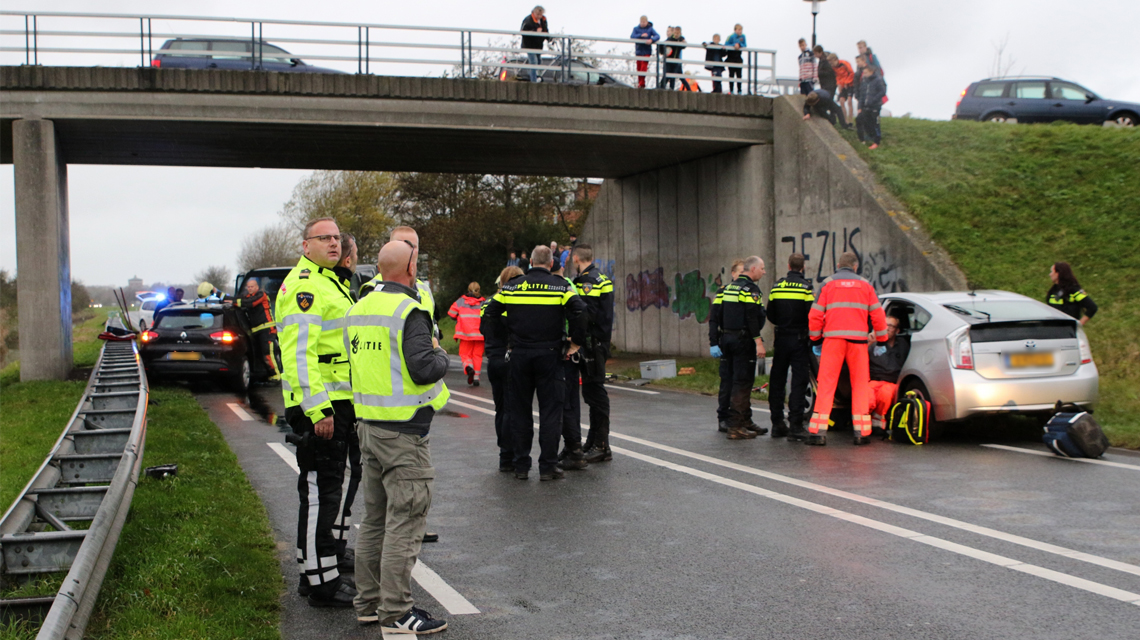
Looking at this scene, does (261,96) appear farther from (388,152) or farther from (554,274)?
(554,274)

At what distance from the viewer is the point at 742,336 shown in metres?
10.7

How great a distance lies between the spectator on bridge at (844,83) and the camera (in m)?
21.6

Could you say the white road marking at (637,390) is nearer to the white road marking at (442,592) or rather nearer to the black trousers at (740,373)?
the black trousers at (740,373)

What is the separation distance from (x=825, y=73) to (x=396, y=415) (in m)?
18.6

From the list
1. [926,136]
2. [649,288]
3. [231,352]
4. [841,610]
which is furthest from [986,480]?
[649,288]

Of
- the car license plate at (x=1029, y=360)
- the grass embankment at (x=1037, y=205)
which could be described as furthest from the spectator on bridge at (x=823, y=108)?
the car license plate at (x=1029, y=360)

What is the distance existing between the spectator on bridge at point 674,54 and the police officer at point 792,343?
12131mm

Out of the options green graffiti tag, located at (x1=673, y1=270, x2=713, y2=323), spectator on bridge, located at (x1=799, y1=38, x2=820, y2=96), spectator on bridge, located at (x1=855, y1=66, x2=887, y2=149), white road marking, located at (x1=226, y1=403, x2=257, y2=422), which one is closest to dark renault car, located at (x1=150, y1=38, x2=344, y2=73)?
white road marking, located at (x1=226, y1=403, x2=257, y2=422)

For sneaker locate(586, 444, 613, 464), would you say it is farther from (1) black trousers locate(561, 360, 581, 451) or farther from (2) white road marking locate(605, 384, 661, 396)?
(2) white road marking locate(605, 384, 661, 396)

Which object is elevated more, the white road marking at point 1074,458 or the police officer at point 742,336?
the police officer at point 742,336

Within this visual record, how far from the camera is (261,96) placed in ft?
60.2

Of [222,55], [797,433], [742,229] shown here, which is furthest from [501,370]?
[222,55]

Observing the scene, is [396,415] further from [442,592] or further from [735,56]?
[735,56]

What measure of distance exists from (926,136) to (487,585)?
19875 millimetres
